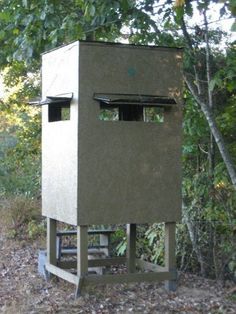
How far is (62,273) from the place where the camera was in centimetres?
732

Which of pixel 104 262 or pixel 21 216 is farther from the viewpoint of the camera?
pixel 21 216

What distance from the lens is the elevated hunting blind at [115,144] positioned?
6746 mm

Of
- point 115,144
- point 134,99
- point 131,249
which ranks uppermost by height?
point 134,99

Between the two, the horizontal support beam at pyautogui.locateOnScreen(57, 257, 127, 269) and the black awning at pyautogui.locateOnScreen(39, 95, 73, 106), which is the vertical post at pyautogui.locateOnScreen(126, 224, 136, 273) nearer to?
the horizontal support beam at pyautogui.locateOnScreen(57, 257, 127, 269)

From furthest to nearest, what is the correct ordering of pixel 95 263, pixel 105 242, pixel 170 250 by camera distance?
1. pixel 105 242
2. pixel 95 263
3. pixel 170 250

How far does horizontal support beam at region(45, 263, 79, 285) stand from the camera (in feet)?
22.7

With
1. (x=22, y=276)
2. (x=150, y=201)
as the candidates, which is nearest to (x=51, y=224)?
(x=22, y=276)

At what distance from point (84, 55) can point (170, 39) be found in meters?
1.64

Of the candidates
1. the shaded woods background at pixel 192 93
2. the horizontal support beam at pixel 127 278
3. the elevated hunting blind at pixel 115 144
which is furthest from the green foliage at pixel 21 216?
the horizontal support beam at pixel 127 278

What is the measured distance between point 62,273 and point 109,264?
0.88 meters

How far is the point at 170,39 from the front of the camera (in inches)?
311

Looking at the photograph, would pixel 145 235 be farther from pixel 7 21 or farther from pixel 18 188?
pixel 18 188

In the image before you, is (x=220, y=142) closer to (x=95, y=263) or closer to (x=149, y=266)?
(x=149, y=266)

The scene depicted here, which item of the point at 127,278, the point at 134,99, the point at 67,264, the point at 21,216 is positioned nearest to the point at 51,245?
the point at 67,264
